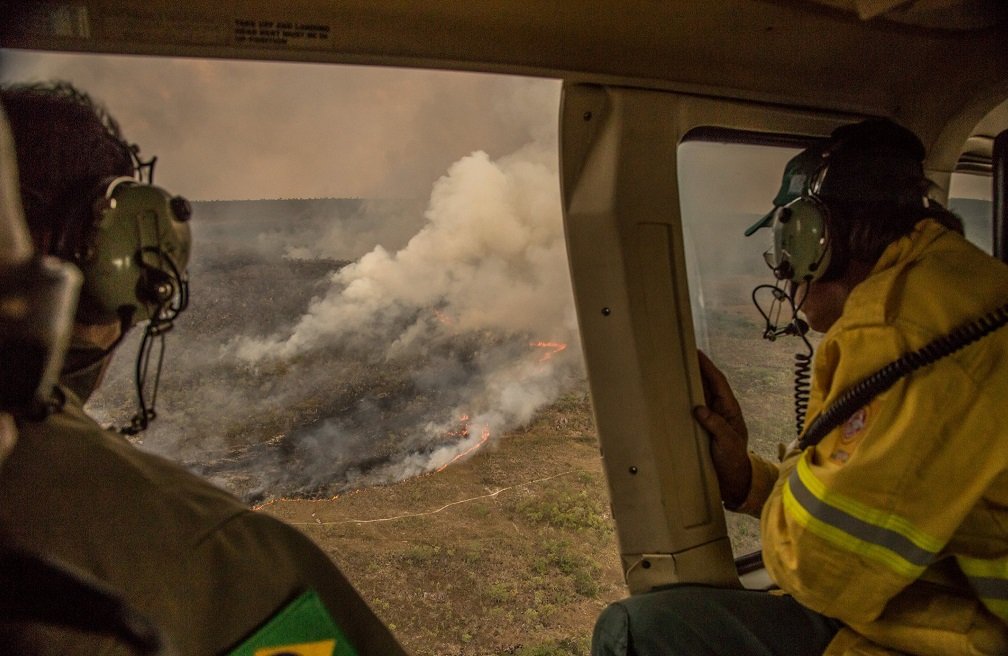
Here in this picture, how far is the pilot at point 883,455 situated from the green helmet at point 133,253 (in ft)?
4.87

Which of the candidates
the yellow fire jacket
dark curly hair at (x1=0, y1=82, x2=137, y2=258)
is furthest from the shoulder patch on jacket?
dark curly hair at (x1=0, y1=82, x2=137, y2=258)

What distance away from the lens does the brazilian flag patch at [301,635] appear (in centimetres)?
87

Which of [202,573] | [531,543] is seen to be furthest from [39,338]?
[531,543]

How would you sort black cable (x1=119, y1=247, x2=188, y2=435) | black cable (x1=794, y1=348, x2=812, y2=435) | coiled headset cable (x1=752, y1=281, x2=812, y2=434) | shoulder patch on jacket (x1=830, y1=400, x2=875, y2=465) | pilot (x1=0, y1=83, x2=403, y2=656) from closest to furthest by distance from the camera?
pilot (x1=0, y1=83, x2=403, y2=656) < black cable (x1=119, y1=247, x2=188, y2=435) < shoulder patch on jacket (x1=830, y1=400, x2=875, y2=465) < coiled headset cable (x1=752, y1=281, x2=812, y2=434) < black cable (x1=794, y1=348, x2=812, y2=435)

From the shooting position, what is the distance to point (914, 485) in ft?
4.64

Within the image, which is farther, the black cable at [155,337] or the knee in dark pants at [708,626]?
the knee in dark pants at [708,626]

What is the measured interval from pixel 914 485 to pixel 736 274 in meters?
1.19

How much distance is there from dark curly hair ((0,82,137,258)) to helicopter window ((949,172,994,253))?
286cm

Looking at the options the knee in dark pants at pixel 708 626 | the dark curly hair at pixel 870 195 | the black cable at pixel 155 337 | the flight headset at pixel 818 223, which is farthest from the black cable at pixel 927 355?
the black cable at pixel 155 337

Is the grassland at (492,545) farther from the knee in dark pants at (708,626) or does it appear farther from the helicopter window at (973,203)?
the helicopter window at (973,203)

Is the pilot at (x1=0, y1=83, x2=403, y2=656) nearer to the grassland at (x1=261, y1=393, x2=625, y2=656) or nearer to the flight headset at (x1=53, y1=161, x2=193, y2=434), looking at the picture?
the flight headset at (x1=53, y1=161, x2=193, y2=434)

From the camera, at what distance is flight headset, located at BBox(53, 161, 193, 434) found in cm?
114

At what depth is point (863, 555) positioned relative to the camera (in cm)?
146

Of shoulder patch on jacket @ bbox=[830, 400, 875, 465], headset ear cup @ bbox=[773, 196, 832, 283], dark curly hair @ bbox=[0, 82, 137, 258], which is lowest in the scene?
shoulder patch on jacket @ bbox=[830, 400, 875, 465]
